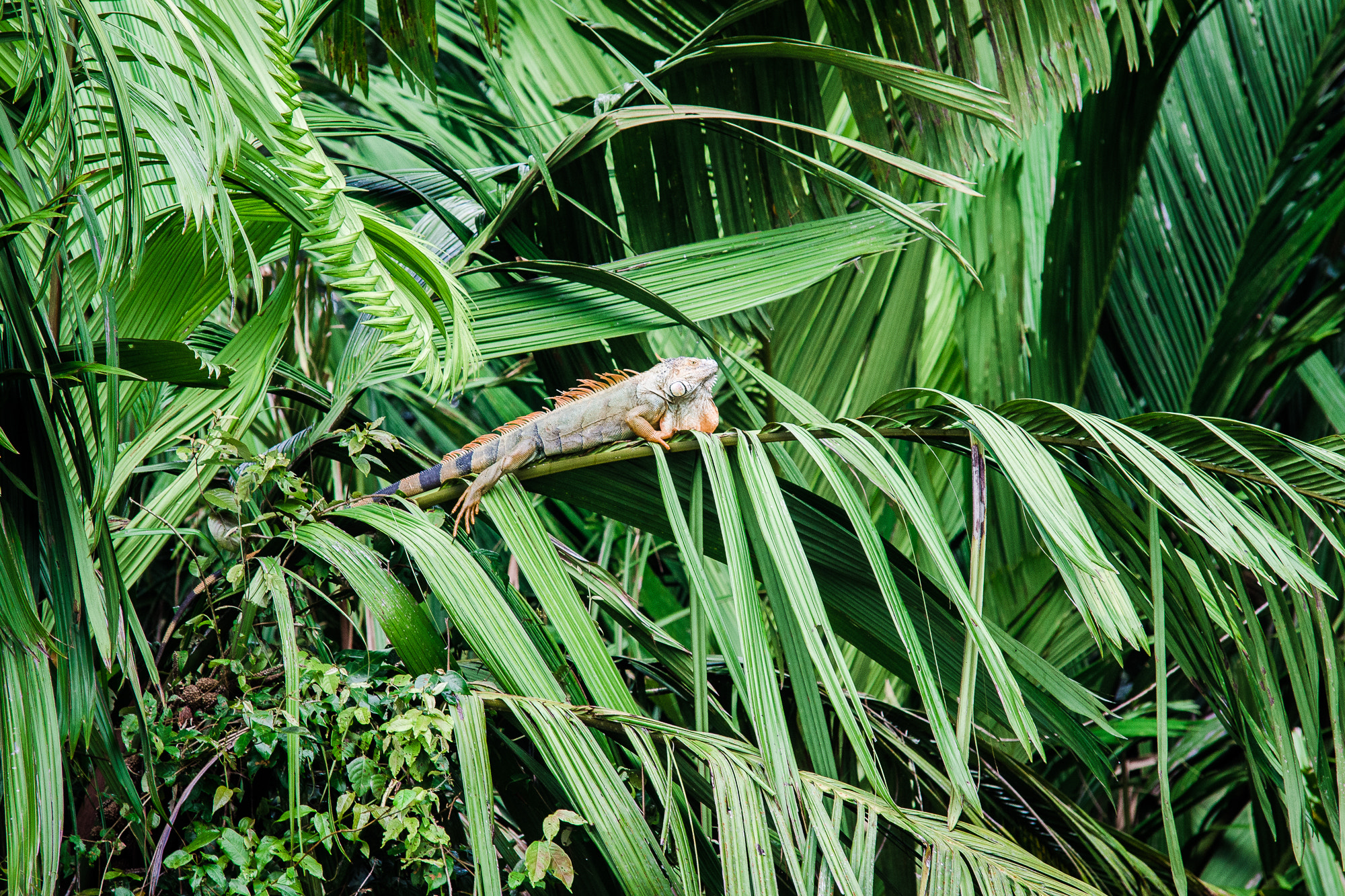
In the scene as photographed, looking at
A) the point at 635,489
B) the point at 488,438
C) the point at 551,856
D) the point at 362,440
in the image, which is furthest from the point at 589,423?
the point at 551,856

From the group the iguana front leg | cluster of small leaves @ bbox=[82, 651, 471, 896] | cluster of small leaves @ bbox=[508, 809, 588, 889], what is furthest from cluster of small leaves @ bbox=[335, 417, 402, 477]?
cluster of small leaves @ bbox=[508, 809, 588, 889]

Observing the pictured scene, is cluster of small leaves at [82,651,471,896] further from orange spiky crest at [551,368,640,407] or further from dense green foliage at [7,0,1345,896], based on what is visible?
orange spiky crest at [551,368,640,407]

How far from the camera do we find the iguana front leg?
8.22ft

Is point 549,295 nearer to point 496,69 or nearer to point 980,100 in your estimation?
point 496,69

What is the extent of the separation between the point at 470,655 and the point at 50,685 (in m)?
1.06

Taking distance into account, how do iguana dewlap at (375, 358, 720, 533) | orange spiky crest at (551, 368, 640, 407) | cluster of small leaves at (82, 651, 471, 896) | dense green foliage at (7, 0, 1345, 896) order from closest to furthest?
dense green foliage at (7, 0, 1345, 896)
cluster of small leaves at (82, 651, 471, 896)
iguana dewlap at (375, 358, 720, 533)
orange spiky crest at (551, 368, 640, 407)

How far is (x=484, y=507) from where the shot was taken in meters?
2.24

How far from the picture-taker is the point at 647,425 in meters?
2.65

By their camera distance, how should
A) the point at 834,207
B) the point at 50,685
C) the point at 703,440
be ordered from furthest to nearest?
1. the point at 834,207
2. the point at 703,440
3. the point at 50,685

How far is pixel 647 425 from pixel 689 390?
242 mm

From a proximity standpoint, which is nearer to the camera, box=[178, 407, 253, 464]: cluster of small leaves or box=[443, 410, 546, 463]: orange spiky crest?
box=[178, 407, 253, 464]: cluster of small leaves

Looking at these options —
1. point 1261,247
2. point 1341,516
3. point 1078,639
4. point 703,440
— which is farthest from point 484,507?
point 1261,247

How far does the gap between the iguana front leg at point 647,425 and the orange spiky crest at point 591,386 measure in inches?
5.1

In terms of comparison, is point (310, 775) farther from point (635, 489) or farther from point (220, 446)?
point (635, 489)
